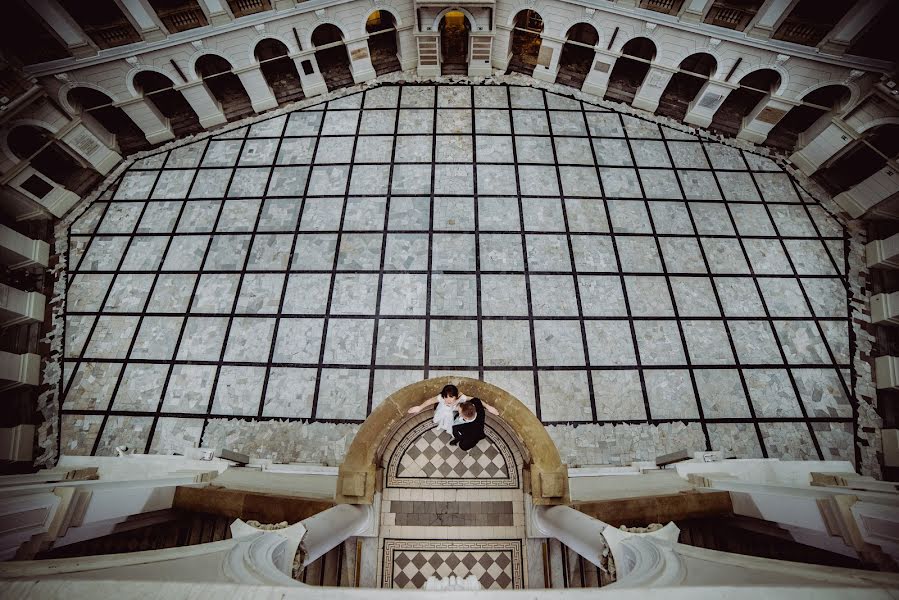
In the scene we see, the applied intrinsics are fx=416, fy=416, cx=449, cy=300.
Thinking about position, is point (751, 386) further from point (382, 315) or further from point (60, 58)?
point (60, 58)

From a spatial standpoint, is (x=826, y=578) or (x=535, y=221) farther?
(x=535, y=221)

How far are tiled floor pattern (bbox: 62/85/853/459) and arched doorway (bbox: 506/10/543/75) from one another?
1497 millimetres

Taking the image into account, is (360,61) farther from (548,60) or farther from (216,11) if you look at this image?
(548,60)

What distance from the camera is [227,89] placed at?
11.7m

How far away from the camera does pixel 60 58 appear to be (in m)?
9.18

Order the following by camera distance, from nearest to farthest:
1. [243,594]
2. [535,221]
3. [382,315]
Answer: [243,594] → [382,315] → [535,221]

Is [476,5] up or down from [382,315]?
up

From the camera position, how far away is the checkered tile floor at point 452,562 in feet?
17.8

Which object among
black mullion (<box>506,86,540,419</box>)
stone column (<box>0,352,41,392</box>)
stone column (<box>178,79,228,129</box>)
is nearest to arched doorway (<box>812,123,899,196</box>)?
black mullion (<box>506,86,540,419</box>)

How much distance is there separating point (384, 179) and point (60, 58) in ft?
24.4

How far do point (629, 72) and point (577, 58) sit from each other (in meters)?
1.56

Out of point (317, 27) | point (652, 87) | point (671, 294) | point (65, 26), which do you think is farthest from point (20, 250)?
point (652, 87)

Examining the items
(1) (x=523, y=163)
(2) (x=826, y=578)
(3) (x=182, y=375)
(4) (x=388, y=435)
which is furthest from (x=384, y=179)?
(2) (x=826, y=578)

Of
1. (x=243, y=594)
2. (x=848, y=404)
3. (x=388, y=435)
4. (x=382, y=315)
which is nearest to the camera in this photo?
(x=243, y=594)
